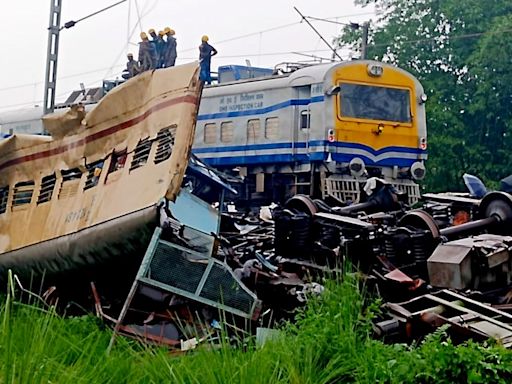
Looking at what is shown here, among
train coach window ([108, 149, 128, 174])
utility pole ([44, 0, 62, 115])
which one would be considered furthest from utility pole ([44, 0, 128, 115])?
train coach window ([108, 149, 128, 174])

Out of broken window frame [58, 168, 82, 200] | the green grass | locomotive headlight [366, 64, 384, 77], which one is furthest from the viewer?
locomotive headlight [366, 64, 384, 77]

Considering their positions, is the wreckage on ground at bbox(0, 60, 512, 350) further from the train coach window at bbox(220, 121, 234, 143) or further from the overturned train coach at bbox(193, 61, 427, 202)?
the train coach window at bbox(220, 121, 234, 143)

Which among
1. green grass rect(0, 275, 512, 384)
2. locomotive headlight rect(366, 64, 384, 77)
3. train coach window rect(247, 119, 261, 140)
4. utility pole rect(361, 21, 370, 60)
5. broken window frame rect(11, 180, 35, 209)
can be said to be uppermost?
utility pole rect(361, 21, 370, 60)

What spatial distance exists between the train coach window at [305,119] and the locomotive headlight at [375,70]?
1.74 meters

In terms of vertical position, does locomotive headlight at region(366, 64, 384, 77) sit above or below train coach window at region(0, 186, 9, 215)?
above

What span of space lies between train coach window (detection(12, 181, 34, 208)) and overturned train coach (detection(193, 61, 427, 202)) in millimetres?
7075

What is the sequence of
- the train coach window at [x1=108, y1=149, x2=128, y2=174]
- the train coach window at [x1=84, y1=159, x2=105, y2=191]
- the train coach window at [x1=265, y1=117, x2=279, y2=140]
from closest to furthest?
the train coach window at [x1=108, y1=149, x2=128, y2=174] < the train coach window at [x1=84, y1=159, x2=105, y2=191] < the train coach window at [x1=265, y1=117, x2=279, y2=140]

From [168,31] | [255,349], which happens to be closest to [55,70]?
[168,31]

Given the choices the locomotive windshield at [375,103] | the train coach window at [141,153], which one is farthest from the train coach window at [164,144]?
the locomotive windshield at [375,103]

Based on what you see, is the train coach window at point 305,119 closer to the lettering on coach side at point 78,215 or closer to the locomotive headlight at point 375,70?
the locomotive headlight at point 375,70

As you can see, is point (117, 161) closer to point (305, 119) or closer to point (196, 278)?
point (196, 278)

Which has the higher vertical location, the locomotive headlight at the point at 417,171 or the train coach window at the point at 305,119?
the train coach window at the point at 305,119

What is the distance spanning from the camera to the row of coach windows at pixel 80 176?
29.6 feet

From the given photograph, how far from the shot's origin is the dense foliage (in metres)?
27.7
